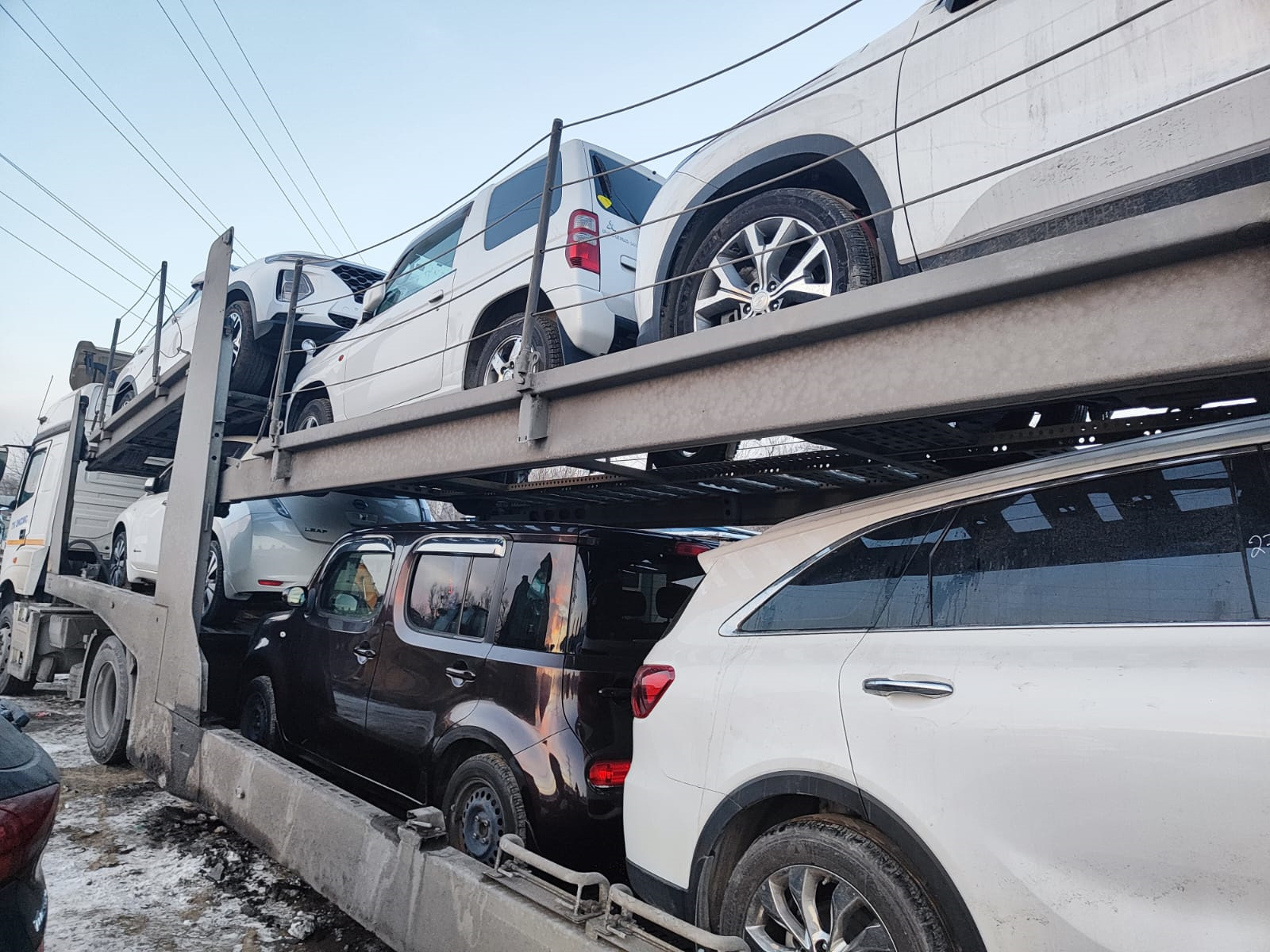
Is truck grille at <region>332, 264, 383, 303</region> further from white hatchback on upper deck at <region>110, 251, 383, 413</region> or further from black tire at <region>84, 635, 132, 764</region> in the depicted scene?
black tire at <region>84, 635, 132, 764</region>

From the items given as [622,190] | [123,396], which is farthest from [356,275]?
[622,190]

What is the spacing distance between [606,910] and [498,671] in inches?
51.0

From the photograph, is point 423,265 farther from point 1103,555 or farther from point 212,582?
point 1103,555

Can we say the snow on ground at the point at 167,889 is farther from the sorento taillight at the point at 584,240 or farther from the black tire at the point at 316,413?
the sorento taillight at the point at 584,240

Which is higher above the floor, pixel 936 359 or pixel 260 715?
pixel 936 359

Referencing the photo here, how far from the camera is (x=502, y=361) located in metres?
4.52

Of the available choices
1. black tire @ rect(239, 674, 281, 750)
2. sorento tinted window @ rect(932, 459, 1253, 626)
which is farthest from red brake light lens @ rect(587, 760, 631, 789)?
black tire @ rect(239, 674, 281, 750)

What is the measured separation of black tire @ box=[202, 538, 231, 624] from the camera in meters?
6.22

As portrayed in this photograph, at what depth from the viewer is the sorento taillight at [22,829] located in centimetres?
175

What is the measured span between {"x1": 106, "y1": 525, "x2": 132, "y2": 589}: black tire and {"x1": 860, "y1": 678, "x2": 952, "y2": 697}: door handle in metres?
7.76

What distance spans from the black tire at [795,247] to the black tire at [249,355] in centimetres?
541

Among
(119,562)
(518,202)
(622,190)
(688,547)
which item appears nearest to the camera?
(688,547)

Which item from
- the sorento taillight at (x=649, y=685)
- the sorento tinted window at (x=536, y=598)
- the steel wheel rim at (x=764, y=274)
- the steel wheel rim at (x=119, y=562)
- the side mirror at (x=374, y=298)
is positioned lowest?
the sorento taillight at (x=649, y=685)

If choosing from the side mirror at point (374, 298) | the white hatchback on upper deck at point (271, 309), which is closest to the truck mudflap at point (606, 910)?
the side mirror at point (374, 298)
